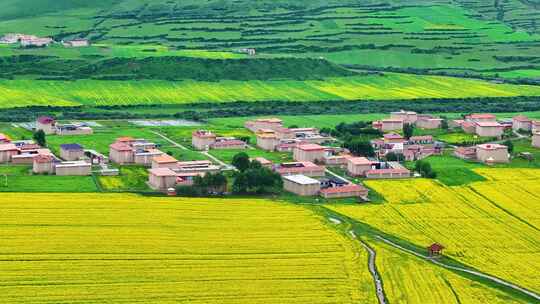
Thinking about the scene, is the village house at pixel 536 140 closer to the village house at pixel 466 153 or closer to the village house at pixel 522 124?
the village house at pixel 522 124

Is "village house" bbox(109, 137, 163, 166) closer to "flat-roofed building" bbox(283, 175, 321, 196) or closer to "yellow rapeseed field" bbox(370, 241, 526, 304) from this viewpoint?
"flat-roofed building" bbox(283, 175, 321, 196)

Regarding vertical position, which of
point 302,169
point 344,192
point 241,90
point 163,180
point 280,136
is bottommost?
point 344,192

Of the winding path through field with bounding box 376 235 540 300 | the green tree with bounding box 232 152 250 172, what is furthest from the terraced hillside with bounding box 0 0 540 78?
the winding path through field with bounding box 376 235 540 300

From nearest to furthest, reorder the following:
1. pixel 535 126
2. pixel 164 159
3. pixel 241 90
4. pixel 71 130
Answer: pixel 164 159
pixel 71 130
pixel 535 126
pixel 241 90

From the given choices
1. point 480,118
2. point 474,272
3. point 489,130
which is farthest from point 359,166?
point 480,118

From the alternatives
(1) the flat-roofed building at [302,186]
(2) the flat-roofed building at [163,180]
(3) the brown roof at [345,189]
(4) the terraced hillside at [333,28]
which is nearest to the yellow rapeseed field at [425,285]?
(3) the brown roof at [345,189]

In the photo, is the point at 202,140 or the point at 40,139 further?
the point at 202,140

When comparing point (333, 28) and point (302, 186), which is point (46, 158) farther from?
point (333, 28)

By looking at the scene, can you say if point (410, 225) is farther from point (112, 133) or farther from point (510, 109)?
point (510, 109)
